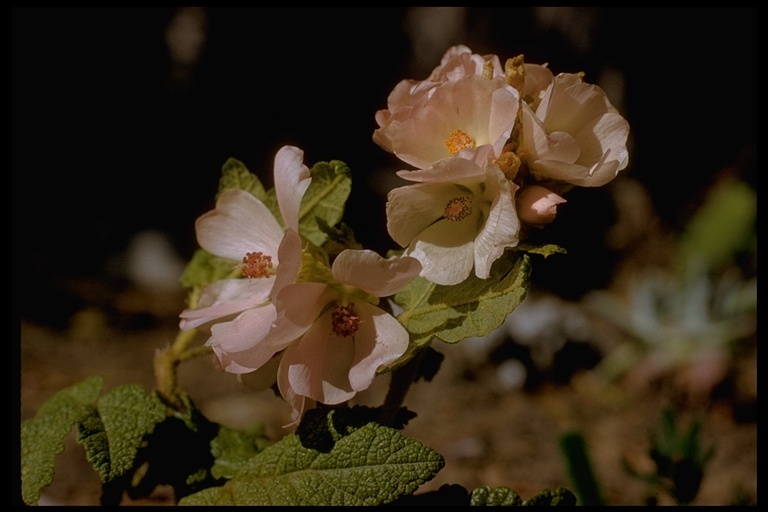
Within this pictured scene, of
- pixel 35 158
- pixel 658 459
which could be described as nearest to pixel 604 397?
pixel 658 459

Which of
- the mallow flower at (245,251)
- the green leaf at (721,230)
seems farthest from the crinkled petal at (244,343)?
the green leaf at (721,230)

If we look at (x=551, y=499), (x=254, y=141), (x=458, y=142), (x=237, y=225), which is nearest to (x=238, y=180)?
(x=237, y=225)

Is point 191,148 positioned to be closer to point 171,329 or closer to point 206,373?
point 171,329

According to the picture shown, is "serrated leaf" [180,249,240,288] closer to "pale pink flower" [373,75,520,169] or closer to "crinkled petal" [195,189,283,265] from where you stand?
"crinkled petal" [195,189,283,265]

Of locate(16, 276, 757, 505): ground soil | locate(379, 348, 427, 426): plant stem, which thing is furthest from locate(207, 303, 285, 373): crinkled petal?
locate(16, 276, 757, 505): ground soil

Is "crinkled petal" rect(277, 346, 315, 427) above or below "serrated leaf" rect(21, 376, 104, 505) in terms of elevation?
above

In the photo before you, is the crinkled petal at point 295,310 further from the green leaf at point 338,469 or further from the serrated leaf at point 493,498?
the serrated leaf at point 493,498
